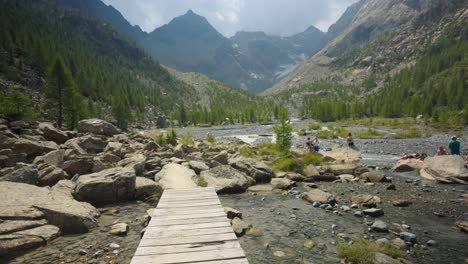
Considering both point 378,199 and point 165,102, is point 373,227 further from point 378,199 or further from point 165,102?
point 165,102

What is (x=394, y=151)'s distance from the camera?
3544cm

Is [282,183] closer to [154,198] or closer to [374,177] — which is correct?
[374,177]

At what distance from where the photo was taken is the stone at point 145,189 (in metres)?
14.7

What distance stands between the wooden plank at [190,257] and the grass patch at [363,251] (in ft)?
16.0

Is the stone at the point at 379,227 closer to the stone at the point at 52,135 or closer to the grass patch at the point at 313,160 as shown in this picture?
the grass patch at the point at 313,160

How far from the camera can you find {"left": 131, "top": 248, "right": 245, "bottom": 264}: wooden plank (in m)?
5.40

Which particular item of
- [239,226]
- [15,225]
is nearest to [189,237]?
[239,226]

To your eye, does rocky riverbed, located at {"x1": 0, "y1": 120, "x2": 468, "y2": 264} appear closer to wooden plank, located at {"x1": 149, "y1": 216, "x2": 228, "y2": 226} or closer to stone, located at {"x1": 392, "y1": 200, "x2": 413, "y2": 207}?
stone, located at {"x1": 392, "y1": 200, "x2": 413, "y2": 207}

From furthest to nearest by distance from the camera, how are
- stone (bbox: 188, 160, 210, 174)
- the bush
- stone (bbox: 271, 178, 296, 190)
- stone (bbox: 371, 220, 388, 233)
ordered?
the bush, stone (bbox: 188, 160, 210, 174), stone (bbox: 271, 178, 296, 190), stone (bbox: 371, 220, 388, 233)

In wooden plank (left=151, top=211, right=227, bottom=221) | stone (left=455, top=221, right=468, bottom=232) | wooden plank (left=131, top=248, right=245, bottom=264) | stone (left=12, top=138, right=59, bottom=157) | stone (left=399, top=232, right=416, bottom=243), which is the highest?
stone (left=12, top=138, right=59, bottom=157)

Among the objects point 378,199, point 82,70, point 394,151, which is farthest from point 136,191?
point 82,70

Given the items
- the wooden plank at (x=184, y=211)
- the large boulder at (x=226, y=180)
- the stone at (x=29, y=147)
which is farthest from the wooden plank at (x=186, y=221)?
→ the stone at (x=29, y=147)

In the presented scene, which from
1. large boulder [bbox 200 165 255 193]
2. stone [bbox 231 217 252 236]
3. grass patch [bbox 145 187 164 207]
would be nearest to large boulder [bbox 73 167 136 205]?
grass patch [bbox 145 187 164 207]

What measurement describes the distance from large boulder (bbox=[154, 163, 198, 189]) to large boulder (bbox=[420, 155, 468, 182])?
17.9 meters
